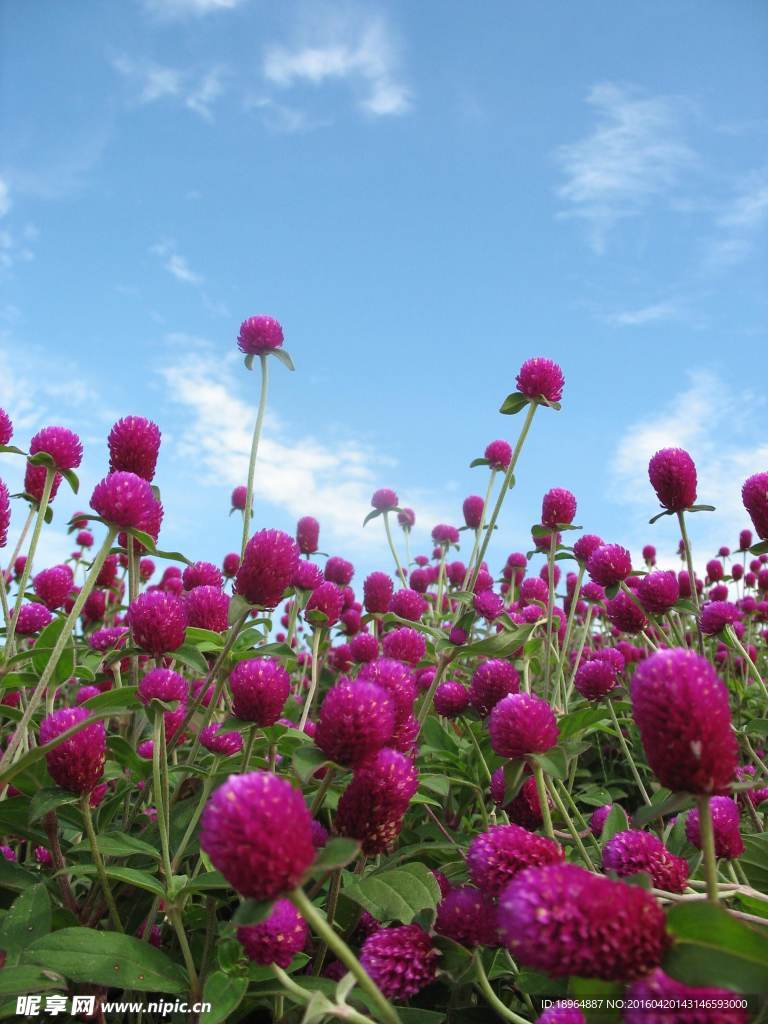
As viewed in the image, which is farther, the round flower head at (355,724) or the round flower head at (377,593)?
the round flower head at (377,593)

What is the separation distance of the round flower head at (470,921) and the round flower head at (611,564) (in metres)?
1.81

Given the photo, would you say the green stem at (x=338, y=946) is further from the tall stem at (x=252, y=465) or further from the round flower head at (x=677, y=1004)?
the tall stem at (x=252, y=465)

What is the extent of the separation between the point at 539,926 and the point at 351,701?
1.63 ft

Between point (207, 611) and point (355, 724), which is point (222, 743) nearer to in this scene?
point (207, 611)

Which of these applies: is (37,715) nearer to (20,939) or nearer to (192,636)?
(192,636)

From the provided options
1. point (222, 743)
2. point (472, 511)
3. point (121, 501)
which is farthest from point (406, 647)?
point (472, 511)

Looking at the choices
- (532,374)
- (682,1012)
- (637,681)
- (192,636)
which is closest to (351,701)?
(637,681)

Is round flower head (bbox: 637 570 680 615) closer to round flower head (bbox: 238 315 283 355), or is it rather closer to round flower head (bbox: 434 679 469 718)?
round flower head (bbox: 434 679 469 718)

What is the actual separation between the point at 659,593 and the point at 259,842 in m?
2.27

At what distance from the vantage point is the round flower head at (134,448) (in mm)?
2215

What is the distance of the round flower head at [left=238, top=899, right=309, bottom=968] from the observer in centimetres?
125

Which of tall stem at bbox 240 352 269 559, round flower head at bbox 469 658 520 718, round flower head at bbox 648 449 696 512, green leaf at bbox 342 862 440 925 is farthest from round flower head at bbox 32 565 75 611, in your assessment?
round flower head at bbox 648 449 696 512

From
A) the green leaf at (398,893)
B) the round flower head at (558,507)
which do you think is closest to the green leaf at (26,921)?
the green leaf at (398,893)

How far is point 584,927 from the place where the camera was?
875 millimetres
